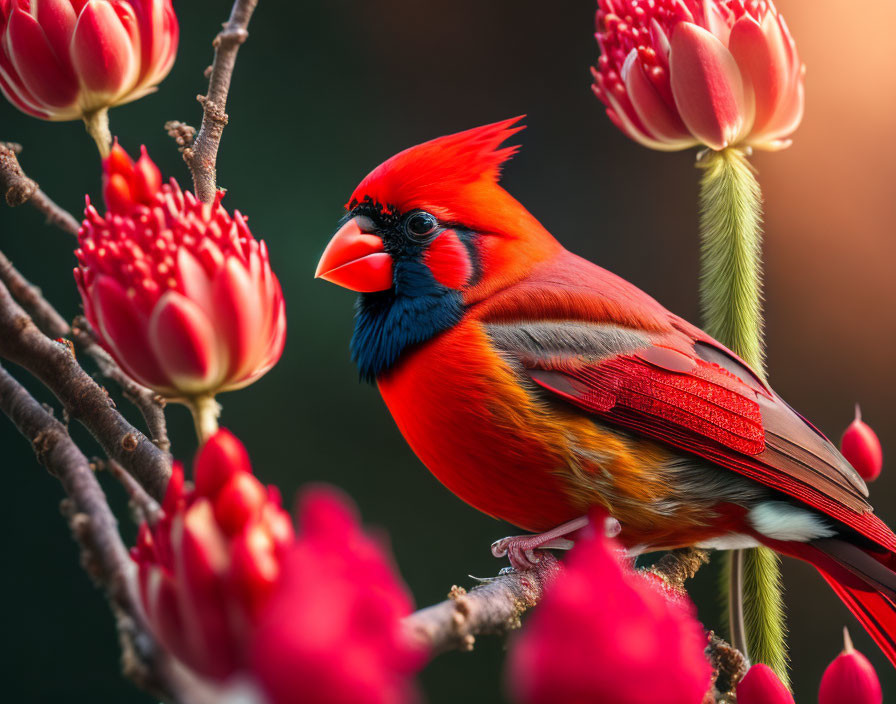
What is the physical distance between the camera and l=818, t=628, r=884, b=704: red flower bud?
0.39 metres

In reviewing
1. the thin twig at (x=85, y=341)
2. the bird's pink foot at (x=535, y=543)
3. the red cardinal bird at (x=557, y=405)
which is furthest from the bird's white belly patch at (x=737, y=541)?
the thin twig at (x=85, y=341)

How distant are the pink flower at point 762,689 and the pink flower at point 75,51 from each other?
37 centimetres

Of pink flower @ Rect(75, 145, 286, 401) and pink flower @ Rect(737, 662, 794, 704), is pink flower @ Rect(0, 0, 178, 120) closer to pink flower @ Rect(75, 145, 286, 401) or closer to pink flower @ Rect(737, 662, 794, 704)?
pink flower @ Rect(75, 145, 286, 401)

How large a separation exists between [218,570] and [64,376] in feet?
0.64

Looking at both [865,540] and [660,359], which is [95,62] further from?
[865,540]

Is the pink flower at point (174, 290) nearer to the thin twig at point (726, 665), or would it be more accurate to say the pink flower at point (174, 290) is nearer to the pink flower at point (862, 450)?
the thin twig at point (726, 665)

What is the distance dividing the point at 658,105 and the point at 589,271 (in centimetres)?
14

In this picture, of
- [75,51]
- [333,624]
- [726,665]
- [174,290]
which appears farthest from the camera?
[726,665]

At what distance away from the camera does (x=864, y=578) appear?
54 cm

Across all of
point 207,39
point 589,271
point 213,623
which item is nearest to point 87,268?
point 213,623

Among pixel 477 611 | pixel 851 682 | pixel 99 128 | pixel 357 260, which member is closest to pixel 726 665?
pixel 851 682

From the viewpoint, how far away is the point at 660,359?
1.91ft

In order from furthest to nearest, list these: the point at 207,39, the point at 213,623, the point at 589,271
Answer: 1. the point at 207,39
2. the point at 589,271
3. the point at 213,623

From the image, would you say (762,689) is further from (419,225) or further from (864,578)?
(419,225)
